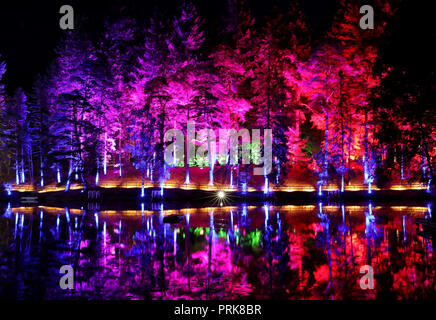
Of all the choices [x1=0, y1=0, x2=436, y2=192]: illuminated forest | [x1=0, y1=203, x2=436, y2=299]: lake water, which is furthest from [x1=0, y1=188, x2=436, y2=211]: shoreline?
[x1=0, y1=203, x2=436, y2=299]: lake water

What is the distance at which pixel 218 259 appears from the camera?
13492 mm

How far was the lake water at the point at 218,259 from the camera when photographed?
32.2ft

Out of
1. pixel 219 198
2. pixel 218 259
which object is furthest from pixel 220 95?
pixel 218 259

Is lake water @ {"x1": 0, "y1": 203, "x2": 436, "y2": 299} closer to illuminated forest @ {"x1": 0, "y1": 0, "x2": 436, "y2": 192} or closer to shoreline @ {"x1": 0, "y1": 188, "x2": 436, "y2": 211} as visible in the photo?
shoreline @ {"x1": 0, "y1": 188, "x2": 436, "y2": 211}

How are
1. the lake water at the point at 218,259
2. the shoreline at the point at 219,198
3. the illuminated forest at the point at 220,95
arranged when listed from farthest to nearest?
the illuminated forest at the point at 220,95 < the shoreline at the point at 219,198 < the lake water at the point at 218,259

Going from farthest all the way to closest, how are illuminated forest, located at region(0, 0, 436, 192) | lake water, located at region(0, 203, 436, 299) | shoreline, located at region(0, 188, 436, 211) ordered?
illuminated forest, located at region(0, 0, 436, 192) → shoreline, located at region(0, 188, 436, 211) → lake water, located at region(0, 203, 436, 299)

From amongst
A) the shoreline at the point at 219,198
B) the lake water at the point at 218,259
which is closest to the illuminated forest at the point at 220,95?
the shoreline at the point at 219,198

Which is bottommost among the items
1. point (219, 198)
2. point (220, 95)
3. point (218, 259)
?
point (219, 198)

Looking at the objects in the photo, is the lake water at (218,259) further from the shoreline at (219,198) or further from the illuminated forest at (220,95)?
the illuminated forest at (220,95)

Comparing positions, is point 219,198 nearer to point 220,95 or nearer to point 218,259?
point 220,95

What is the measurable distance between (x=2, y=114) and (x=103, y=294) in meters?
49.1

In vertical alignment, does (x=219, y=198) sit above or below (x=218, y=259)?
below

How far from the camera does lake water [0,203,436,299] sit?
983 centimetres
